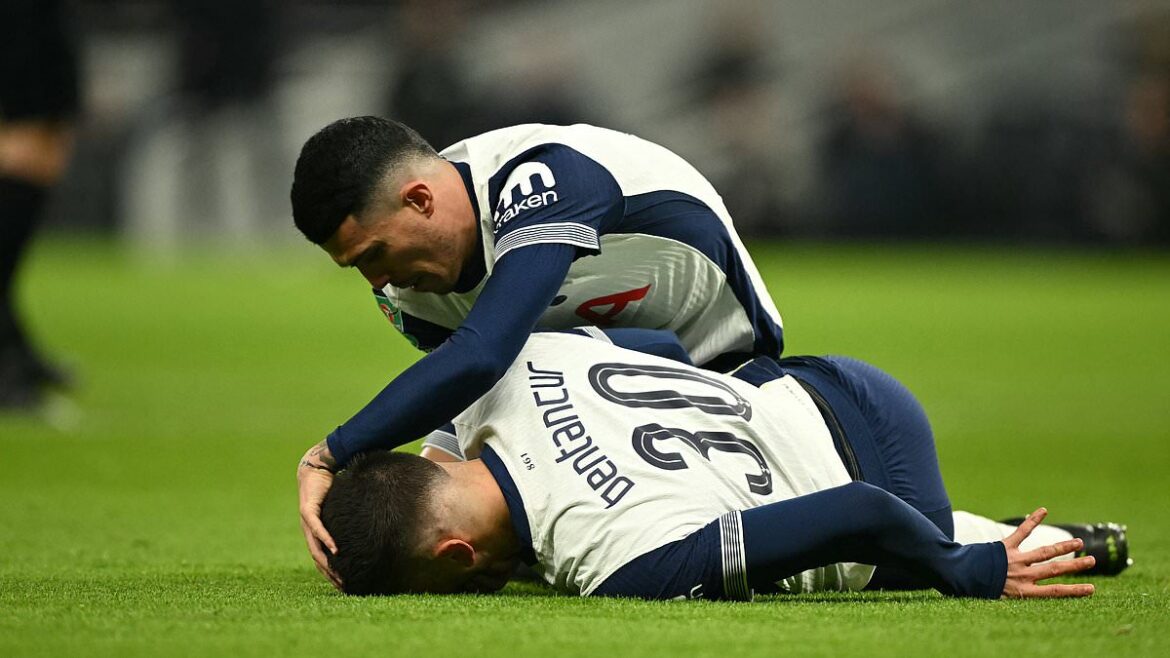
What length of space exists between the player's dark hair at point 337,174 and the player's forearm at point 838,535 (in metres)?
1.10

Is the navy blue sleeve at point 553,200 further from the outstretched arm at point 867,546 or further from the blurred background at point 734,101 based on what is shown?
the blurred background at point 734,101

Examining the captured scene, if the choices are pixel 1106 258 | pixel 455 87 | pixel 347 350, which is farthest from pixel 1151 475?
pixel 1106 258

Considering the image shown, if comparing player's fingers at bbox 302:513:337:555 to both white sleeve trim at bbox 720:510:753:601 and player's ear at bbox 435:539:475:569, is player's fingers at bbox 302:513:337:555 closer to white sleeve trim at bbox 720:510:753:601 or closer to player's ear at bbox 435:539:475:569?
player's ear at bbox 435:539:475:569

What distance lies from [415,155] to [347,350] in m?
6.84

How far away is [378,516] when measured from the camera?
3.37 m

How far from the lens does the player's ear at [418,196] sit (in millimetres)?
3703

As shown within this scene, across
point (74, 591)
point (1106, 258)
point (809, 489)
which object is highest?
point (809, 489)

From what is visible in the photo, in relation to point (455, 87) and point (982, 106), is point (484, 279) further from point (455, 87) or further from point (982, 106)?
point (982, 106)

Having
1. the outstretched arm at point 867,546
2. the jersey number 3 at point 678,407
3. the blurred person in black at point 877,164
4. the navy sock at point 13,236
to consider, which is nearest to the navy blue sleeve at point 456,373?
the jersey number 3 at point 678,407

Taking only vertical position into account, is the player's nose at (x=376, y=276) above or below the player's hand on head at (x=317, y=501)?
above

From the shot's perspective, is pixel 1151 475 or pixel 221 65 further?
pixel 221 65

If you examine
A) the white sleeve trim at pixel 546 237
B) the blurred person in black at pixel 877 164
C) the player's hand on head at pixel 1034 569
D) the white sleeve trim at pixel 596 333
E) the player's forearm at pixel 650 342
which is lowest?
the blurred person in black at pixel 877 164

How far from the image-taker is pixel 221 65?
1733 centimetres

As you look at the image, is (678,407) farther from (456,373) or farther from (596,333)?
(456,373)
